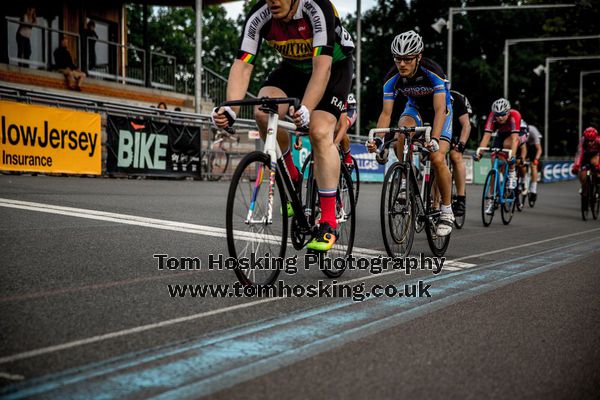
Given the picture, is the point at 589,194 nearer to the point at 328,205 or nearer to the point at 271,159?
the point at 328,205

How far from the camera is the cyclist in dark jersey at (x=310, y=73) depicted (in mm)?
4812

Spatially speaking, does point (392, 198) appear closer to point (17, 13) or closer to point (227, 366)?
point (227, 366)

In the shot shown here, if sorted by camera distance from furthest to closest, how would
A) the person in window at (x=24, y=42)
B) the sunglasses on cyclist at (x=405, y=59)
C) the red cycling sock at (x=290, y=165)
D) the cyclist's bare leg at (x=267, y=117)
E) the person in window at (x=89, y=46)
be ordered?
the person in window at (x=89, y=46)
the person in window at (x=24, y=42)
the sunglasses on cyclist at (x=405, y=59)
the red cycling sock at (x=290, y=165)
the cyclist's bare leg at (x=267, y=117)

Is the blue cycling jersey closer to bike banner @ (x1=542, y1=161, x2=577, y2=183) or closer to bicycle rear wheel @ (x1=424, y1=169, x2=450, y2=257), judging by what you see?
bicycle rear wheel @ (x1=424, y1=169, x2=450, y2=257)

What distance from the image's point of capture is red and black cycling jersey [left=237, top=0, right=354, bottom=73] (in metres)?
4.82

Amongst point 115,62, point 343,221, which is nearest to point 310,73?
point 343,221

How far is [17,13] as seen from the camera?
2486 cm

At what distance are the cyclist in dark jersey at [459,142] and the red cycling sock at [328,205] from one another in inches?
161

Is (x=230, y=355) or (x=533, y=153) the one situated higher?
(x=533, y=153)

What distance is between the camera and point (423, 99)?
740 cm

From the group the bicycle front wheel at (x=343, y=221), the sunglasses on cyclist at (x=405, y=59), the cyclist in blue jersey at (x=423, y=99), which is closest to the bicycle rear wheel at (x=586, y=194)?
the cyclist in blue jersey at (x=423, y=99)

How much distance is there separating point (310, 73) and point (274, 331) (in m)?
2.46

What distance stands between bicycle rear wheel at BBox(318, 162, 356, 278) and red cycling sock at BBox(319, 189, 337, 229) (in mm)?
198

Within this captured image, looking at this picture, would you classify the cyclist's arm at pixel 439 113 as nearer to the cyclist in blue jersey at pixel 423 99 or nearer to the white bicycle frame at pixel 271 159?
the cyclist in blue jersey at pixel 423 99
